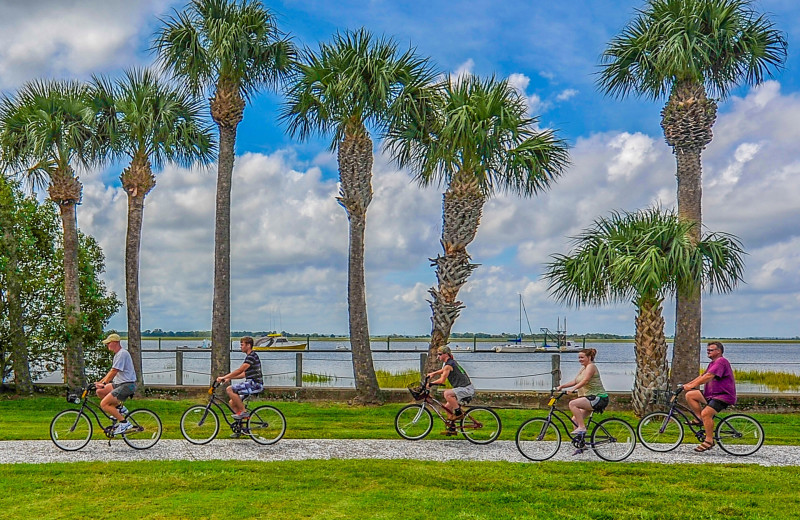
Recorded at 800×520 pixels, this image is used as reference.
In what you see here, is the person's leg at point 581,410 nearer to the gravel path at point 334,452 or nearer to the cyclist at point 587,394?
the cyclist at point 587,394

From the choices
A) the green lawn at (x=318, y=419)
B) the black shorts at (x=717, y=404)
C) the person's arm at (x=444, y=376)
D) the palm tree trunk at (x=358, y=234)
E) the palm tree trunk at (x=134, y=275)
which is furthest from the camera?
the palm tree trunk at (x=134, y=275)

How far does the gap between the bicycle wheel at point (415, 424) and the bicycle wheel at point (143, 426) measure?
408cm

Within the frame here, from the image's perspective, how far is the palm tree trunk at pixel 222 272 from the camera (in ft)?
64.0

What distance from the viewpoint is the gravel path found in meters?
11.4

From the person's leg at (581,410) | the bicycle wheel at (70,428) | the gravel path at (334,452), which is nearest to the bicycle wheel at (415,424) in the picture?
the gravel path at (334,452)

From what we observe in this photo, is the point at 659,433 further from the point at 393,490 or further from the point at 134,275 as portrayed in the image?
the point at 134,275

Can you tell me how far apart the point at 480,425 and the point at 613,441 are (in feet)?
7.86

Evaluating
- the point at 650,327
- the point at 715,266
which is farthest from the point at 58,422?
the point at 715,266

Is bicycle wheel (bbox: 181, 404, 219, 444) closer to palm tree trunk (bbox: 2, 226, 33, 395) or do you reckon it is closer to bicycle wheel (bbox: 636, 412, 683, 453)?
bicycle wheel (bbox: 636, 412, 683, 453)

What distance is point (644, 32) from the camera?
18.5m

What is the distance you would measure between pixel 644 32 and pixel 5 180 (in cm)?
1764

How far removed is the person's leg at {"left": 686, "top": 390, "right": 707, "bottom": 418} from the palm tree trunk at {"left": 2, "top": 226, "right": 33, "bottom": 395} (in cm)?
1722

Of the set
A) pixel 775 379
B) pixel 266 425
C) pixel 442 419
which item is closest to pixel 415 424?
pixel 442 419

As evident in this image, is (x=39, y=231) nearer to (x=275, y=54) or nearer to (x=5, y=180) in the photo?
(x=5, y=180)
